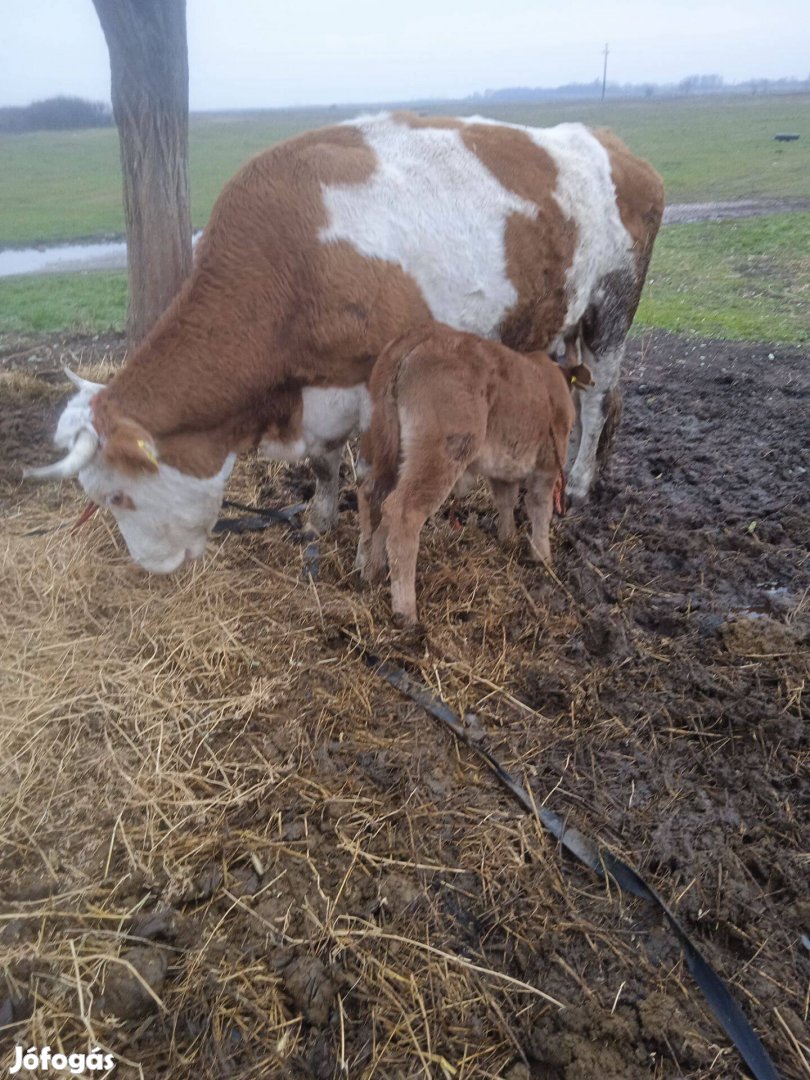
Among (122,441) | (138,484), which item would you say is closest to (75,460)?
(122,441)

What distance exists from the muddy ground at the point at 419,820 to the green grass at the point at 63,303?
19.8 feet

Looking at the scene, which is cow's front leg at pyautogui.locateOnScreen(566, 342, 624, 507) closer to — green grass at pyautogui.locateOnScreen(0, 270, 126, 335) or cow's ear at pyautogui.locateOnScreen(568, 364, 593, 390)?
cow's ear at pyautogui.locateOnScreen(568, 364, 593, 390)

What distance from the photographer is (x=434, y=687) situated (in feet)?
10.8

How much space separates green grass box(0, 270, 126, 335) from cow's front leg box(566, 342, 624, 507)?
259 inches

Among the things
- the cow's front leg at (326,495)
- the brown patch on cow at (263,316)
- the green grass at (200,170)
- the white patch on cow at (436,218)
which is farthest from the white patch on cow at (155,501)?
the green grass at (200,170)

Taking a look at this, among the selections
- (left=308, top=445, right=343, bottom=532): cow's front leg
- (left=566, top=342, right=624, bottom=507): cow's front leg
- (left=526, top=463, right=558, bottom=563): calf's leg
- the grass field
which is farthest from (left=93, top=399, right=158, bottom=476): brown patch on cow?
the grass field

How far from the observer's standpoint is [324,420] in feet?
12.8

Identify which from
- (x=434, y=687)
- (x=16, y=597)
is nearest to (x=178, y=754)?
(x=434, y=687)

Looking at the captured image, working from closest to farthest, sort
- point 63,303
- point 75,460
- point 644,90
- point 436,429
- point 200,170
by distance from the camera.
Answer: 1. point 75,460
2. point 436,429
3. point 63,303
4. point 200,170
5. point 644,90

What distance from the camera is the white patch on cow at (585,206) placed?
14.9 feet

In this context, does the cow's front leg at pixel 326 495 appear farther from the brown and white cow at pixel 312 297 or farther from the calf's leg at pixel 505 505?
the calf's leg at pixel 505 505

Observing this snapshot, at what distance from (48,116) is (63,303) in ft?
12.2

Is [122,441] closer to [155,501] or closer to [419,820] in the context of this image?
[155,501]

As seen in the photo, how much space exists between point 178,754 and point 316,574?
142 cm
